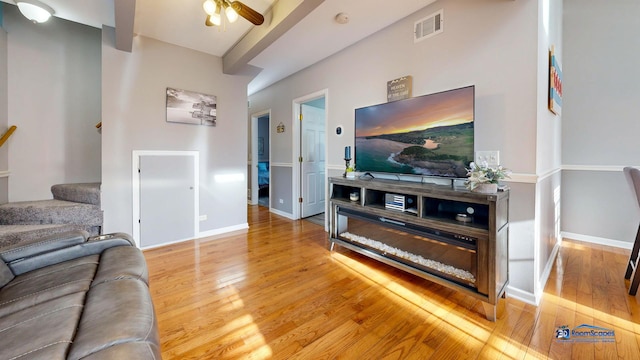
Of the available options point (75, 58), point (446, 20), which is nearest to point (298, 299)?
point (446, 20)

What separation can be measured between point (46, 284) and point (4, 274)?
0.87 feet

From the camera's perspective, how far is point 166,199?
3.13m

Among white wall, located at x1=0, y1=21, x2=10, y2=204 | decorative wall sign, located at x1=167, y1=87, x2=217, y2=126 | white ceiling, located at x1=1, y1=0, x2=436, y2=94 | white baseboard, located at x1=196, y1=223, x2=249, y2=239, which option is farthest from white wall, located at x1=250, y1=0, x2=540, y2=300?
white wall, located at x1=0, y1=21, x2=10, y2=204

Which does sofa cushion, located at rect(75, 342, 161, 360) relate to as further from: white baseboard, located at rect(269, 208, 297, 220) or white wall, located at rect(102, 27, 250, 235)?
white baseboard, located at rect(269, 208, 297, 220)

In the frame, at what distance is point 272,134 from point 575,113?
4530 mm

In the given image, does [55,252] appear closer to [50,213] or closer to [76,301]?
[76,301]

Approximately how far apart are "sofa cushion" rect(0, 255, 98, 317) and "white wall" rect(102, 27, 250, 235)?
1.84 m

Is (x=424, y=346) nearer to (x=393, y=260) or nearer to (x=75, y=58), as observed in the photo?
(x=393, y=260)

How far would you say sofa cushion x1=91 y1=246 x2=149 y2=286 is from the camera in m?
1.19

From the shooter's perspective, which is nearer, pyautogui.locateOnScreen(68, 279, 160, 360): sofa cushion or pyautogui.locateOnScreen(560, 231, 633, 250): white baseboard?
pyautogui.locateOnScreen(68, 279, 160, 360): sofa cushion

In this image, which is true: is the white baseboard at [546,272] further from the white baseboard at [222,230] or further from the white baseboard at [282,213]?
the white baseboard at [222,230]

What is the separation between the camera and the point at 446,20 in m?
2.26

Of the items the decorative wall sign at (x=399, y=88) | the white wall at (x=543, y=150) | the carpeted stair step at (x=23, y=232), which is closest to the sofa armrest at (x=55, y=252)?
the carpeted stair step at (x=23, y=232)

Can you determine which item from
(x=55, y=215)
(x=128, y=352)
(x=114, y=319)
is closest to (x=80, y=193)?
A: (x=55, y=215)
